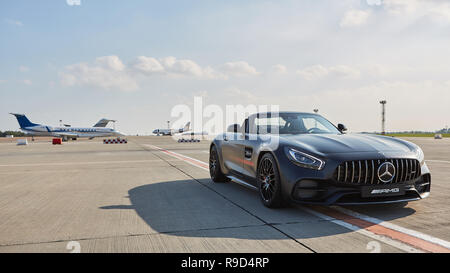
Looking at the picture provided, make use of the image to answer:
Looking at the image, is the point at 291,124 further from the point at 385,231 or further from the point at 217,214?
the point at 385,231

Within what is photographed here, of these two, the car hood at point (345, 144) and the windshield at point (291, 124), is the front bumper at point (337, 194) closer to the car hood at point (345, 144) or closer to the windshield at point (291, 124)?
the car hood at point (345, 144)

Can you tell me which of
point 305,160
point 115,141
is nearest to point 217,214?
point 305,160

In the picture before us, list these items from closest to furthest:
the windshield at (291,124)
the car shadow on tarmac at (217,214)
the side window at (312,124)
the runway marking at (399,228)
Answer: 1. the runway marking at (399,228)
2. the car shadow on tarmac at (217,214)
3. the windshield at (291,124)
4. the side window at (312,124)

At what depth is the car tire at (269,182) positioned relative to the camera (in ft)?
15.3

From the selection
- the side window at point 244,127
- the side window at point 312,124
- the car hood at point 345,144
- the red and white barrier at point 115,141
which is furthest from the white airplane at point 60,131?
the car hood at point 345,144

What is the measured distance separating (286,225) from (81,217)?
2702 mm

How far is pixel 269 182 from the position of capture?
4.93m

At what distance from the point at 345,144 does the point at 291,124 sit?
5.09 ft

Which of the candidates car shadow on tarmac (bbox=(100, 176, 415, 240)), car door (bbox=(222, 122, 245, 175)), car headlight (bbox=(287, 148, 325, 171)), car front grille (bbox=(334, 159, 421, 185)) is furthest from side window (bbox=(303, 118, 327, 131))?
car front grille (bbox=(334, 159, 421, 185))

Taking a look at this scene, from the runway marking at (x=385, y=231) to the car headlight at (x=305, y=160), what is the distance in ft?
2.25
